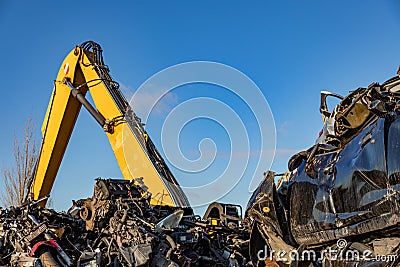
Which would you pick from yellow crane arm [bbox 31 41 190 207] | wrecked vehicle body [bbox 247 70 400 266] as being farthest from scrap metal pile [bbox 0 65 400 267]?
yellow crane arm [bbox 31 41 190 207]

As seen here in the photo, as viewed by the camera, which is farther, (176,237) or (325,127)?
(176,237)

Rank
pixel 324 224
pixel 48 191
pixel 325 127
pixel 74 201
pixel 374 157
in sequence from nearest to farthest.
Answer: pixel 374 157 < pixel 324 224 < pixel 325 127 < pixel 74 201 < pixel 48 191

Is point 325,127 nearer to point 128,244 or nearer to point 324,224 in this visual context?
point 324,224

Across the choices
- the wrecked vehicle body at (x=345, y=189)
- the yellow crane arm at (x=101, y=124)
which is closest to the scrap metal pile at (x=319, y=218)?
the wrecked vehicle body at (x=345, y=189)

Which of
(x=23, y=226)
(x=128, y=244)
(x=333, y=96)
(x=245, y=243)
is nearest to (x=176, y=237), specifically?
(x=128, y=244)

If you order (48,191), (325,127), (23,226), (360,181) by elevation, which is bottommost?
(360,181)

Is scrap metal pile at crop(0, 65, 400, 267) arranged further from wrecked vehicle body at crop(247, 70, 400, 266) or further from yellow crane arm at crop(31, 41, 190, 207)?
yellow crane arm at crop(31, 41, 190, 207)

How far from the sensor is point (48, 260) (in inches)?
243

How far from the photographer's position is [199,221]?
27.6 feet

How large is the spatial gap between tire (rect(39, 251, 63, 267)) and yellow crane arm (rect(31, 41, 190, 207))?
2713 millimetres

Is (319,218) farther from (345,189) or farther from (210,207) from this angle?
(210,207)

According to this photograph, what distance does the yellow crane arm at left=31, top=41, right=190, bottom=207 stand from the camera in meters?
8.70

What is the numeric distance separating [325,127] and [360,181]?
1.10m

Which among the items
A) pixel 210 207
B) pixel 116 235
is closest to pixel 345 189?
pixel 116 235
